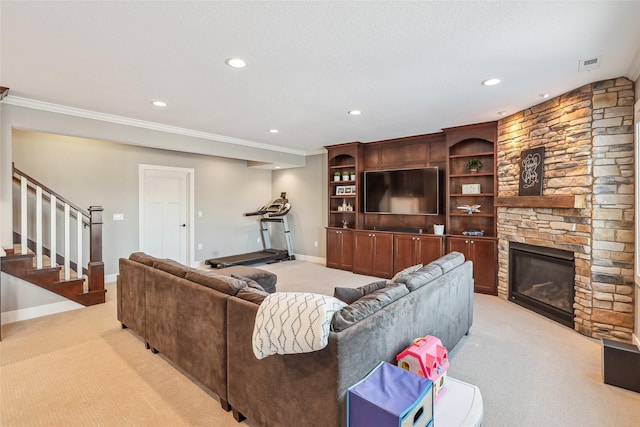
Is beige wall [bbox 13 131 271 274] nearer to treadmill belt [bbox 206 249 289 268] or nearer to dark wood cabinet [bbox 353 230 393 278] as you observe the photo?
treadmill belt [bbox 206 249 289 268]

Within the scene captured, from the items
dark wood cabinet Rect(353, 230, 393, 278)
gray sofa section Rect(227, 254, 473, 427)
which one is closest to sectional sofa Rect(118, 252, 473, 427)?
gray sofa section Rect(227, 254, 473, 427)

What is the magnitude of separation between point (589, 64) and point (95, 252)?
5.73 meters

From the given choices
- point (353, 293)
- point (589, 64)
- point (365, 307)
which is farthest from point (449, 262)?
point (589, 64)

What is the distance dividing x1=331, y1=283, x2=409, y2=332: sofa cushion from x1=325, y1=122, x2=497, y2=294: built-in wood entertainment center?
10.3ft

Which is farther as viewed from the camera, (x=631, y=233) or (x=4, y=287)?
(x=4, y=287)

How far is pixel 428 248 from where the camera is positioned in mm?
5055

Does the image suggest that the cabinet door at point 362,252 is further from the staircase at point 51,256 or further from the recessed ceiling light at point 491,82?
the staircase at point 51,256

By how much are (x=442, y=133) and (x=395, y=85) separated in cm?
250

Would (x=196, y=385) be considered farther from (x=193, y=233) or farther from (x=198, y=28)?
(x=193, y=233)

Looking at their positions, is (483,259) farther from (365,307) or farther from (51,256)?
(51,256)

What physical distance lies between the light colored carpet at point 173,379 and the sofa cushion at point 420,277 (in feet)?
2.67

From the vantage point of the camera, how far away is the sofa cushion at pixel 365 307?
152cm

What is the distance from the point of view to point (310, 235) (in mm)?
7188

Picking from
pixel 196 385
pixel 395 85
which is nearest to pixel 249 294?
pixel 196 385
